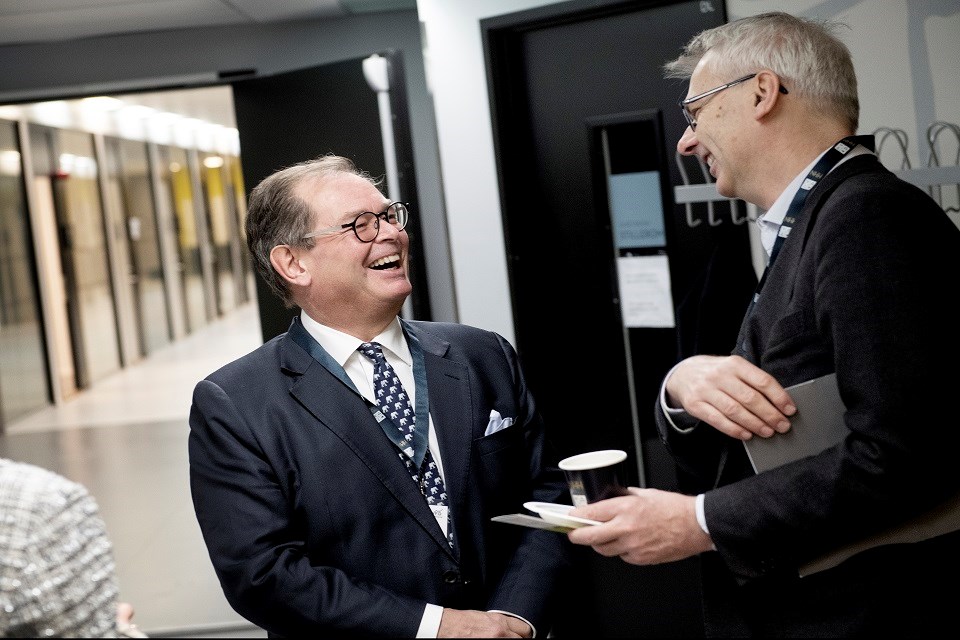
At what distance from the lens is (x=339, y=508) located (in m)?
1.88

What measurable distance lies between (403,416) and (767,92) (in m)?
0.91

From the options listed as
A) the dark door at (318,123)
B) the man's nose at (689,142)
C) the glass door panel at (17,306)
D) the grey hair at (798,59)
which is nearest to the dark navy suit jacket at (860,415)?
the grey hair at (798,59)

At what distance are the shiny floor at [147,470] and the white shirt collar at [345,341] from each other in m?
3.02

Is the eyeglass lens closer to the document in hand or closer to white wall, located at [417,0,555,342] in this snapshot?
the document in hand

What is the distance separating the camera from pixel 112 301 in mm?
13156

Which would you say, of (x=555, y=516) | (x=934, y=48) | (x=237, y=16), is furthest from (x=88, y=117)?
(x=555, y=516)

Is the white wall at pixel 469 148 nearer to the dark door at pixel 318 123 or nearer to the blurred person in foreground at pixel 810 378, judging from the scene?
the dark door at pixel 318 123

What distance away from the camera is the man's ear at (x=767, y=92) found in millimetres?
1614

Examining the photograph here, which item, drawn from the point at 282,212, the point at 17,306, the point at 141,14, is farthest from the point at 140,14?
the point at 17,306

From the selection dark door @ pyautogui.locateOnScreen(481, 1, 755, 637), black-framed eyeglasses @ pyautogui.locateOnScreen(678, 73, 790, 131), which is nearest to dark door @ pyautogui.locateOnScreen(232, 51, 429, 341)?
dark door @ pyautogui.locateOnScreen(481, 1, 755, 637)

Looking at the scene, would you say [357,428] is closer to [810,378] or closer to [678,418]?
[678,418]

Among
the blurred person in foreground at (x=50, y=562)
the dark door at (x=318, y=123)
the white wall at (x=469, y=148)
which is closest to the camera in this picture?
the blurred person in foreground at (x=50, y=562)

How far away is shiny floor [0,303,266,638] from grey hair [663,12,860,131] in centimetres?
382

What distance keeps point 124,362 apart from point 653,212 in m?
11.0
